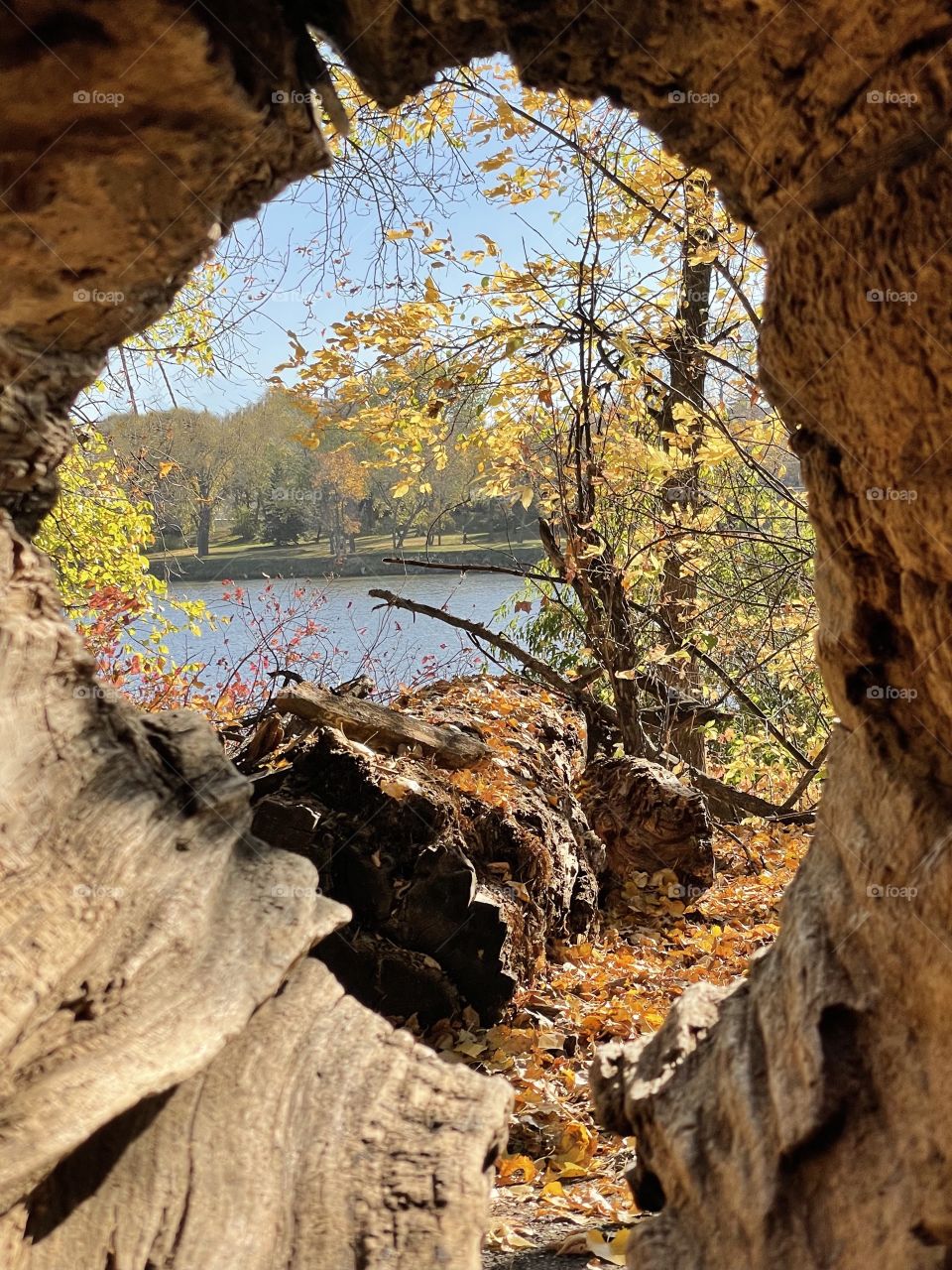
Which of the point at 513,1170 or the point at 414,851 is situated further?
the point at 414,851

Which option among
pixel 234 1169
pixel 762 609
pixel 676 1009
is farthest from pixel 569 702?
pixel 234 1169

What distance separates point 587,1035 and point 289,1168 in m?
2.75

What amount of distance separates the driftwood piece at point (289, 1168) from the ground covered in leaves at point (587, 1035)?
0.93 metres

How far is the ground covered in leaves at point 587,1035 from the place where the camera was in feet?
10.4

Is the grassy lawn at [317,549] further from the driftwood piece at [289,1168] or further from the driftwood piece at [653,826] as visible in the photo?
the driftwood piece at [289,1168]

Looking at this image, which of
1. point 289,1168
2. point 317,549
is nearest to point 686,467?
Answer: point 289,1168

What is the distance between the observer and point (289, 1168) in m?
2.16

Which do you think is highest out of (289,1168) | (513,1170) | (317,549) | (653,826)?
(317,549)

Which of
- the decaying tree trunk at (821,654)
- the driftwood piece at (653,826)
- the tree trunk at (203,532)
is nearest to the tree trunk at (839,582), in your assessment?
the decaying tree trunk at (821,654)

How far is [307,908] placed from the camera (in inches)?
→ 97.6

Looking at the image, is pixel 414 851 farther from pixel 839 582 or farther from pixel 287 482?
pixel 287 482

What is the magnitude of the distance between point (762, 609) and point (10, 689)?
7006 mm

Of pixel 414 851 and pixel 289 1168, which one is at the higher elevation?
pixel 414 851

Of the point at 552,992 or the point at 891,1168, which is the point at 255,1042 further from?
the point at 552,992
